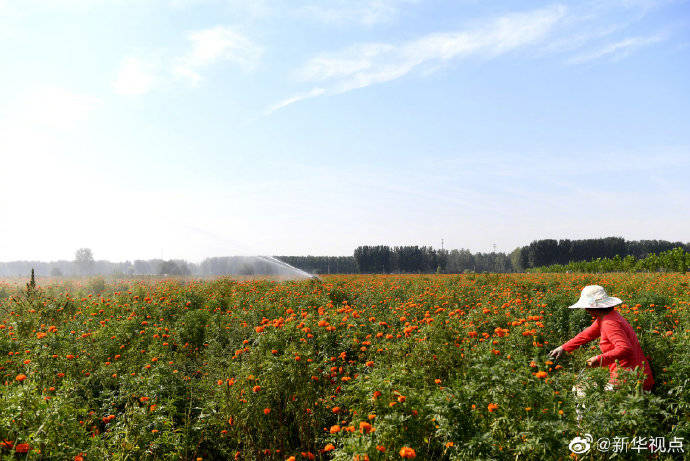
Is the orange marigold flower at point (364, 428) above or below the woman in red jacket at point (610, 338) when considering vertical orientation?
below

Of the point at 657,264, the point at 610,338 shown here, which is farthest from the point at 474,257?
the point at 610,338

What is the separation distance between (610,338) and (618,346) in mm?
137

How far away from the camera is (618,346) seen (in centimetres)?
402

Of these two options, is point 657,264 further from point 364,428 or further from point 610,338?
point 364,428

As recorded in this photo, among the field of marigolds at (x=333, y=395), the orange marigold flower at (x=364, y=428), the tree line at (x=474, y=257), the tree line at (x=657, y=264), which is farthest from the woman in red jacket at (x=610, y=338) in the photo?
the tree line at (x=474, y=257)

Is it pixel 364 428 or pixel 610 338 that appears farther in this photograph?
pixel 610 338

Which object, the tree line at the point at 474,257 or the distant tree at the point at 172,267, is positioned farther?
the tree line at the point at 474,257

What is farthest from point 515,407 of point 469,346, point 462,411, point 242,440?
point 242,440

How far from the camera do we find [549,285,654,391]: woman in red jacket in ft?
13.1

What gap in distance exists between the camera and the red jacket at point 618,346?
3.99 m

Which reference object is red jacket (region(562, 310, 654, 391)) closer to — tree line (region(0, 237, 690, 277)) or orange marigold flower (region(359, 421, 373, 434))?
orange marigold flower (region(359, 421, 373, 434))

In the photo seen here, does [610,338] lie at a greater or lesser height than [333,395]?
greater

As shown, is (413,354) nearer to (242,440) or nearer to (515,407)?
(515,407)

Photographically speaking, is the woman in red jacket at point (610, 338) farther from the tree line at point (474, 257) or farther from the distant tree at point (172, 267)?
the tree line at point (474, 257)
